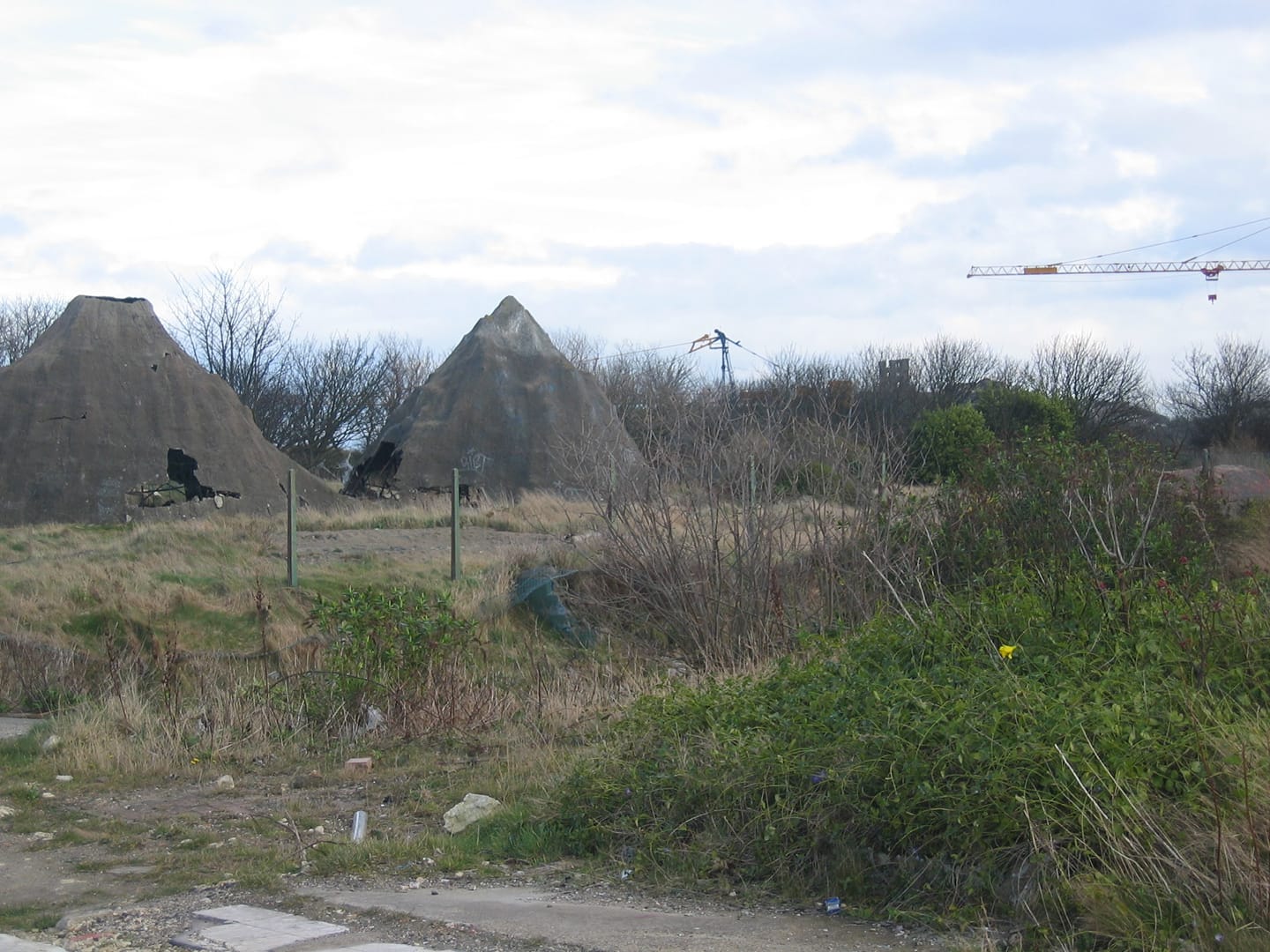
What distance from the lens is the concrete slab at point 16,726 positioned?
9602 mm

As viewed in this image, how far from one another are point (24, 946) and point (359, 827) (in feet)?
6.72

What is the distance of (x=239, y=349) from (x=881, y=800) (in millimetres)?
43935

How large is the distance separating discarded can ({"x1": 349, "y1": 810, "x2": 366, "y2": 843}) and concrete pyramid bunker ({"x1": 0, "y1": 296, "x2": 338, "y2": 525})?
68.8 ft

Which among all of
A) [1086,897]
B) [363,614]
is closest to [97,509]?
[363,614]

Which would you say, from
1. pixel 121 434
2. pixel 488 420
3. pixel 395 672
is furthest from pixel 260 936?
pixel 488 420

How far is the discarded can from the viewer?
644 centimetres

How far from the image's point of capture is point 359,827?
6.57m

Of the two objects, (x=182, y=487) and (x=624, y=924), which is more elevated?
(x=182, y=487)

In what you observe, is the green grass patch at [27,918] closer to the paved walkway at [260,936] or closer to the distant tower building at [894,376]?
the paved walkway at [260,936]

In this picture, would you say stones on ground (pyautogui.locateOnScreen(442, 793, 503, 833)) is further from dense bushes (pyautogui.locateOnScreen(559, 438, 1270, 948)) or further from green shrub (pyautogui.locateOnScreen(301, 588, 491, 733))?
green shrub (pyautogui.locateOnScreen(301, 588, 491, 733))

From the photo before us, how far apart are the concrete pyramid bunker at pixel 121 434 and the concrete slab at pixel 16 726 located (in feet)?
51.7

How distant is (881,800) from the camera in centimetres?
507

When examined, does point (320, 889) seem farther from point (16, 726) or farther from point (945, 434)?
point (945, 434)

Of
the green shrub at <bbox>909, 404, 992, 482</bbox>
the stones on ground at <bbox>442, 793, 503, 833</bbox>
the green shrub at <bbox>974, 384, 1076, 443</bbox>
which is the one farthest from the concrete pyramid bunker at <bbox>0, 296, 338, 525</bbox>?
the stones on ground at <bbox>442, 793, 503, 833</bbox>
